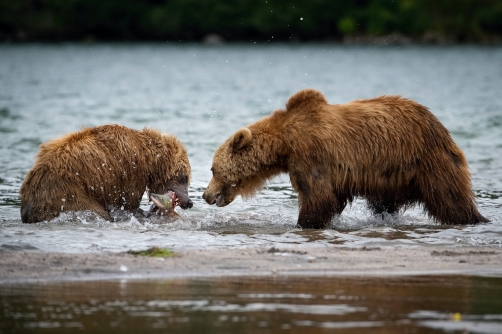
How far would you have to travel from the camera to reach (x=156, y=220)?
8656mm

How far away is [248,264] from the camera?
6.63 metres

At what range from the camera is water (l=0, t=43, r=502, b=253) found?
7922mm

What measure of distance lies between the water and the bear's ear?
32.0 inches

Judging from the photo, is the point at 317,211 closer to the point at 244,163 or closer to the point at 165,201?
the point at 244,163

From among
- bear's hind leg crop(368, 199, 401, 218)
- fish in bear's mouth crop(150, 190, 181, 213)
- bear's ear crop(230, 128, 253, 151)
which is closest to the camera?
bear's ear crop(230, 128, 253, 151)

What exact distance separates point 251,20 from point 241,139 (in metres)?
82.1

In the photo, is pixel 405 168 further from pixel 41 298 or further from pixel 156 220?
pixel 41 298

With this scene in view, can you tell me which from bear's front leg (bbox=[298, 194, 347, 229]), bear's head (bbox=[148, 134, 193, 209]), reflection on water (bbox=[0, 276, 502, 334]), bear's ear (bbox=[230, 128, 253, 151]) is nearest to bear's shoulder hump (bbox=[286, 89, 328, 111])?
bear's ear (bbox=[230, 128, 253, 151])

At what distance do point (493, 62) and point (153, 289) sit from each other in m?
51.0

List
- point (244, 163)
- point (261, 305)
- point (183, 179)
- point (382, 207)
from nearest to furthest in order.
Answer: point (261, 305) < point (244, 163) < point (382, 207) < point (183, 179)

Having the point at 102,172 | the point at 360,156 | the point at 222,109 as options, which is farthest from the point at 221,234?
the point at 222,109

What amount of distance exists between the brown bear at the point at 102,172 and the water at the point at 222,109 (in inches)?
7.4

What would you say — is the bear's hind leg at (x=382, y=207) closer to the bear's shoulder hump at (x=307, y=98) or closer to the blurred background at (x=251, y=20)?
the bear's shoulder hump at (x=307, y=98)

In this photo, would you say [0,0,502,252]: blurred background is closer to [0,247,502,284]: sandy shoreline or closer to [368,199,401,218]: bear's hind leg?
[368,199,401,218]: bear's hind leg
